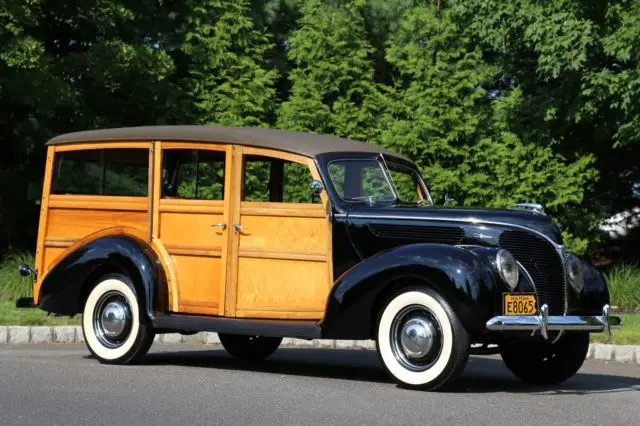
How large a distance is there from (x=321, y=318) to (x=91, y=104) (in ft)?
63.1

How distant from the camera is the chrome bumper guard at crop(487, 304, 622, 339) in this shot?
30.5 feet

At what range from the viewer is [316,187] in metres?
10.6

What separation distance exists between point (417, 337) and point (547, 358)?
1720 millimetres

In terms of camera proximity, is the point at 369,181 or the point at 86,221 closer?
the point at 369,181

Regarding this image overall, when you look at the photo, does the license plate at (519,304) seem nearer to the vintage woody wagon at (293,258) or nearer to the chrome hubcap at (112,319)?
the vintage woody wagon at (293,258)

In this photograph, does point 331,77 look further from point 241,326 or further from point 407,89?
point 241,326

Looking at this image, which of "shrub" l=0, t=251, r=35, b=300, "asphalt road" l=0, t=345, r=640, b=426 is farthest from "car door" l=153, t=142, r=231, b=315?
"shrub" l=0, t=251, r=35, b=300

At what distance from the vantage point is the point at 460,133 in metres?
24.3

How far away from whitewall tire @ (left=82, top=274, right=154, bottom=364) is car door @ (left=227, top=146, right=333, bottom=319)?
0.98 metres

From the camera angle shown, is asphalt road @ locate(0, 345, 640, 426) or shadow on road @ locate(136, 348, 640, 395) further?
shadow on road @ locate(136, 348, 640, 395)


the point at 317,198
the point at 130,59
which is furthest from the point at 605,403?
the point at 130,59

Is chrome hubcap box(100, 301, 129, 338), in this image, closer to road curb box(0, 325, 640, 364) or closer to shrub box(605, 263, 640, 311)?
road curb box(0, 325, 640, 364)

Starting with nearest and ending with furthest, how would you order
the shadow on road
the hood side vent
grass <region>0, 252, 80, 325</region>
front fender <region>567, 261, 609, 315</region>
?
the hood side vent < front fender <region>567, 261, 609, 315</region> < the shadow on road < grass <region>0, 252, 80, 325</region>

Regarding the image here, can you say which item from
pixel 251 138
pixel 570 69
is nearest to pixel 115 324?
pixel 251 138
